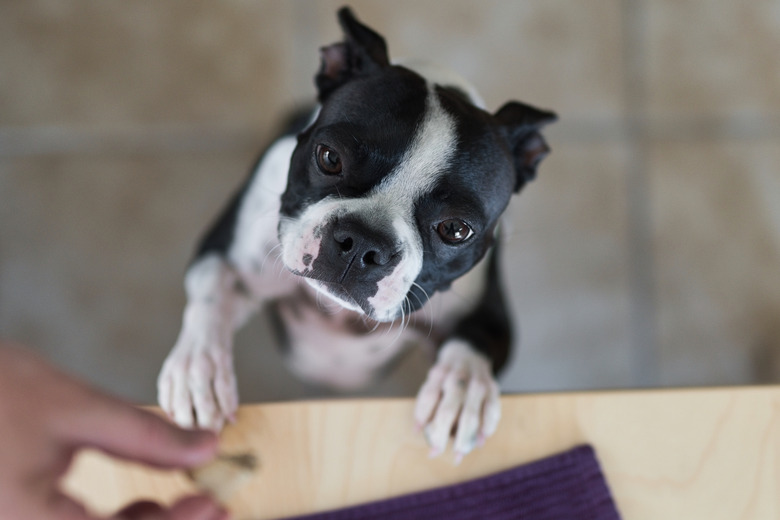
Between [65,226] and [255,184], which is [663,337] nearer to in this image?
[255,184]

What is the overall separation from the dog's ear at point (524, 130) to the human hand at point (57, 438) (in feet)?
2.95

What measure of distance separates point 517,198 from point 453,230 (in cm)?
125

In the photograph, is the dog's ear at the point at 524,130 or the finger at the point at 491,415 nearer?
the finger at the point at 491,415

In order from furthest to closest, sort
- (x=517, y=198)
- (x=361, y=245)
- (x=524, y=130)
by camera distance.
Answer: (x=517, y=198) < (x=524, y=130) < (x=361, y=245)

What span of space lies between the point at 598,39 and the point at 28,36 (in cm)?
220

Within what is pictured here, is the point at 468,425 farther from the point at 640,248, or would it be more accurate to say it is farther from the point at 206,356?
the point at 640,248

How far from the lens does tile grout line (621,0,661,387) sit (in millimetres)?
2426

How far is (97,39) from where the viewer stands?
7.81ft

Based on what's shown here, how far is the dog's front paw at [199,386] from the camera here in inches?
46.3

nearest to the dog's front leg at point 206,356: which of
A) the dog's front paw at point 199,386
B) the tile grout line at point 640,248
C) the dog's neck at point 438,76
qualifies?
the dog's front paw at point 199,386

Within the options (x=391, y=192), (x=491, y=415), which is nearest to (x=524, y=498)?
(x=491, y=415)

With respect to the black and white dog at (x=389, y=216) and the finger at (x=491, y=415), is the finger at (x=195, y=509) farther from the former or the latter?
the finger at (x=491, y=415)

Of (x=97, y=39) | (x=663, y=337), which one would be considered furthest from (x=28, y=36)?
(x=663, y=337)

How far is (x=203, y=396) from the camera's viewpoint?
1187 millimetres
